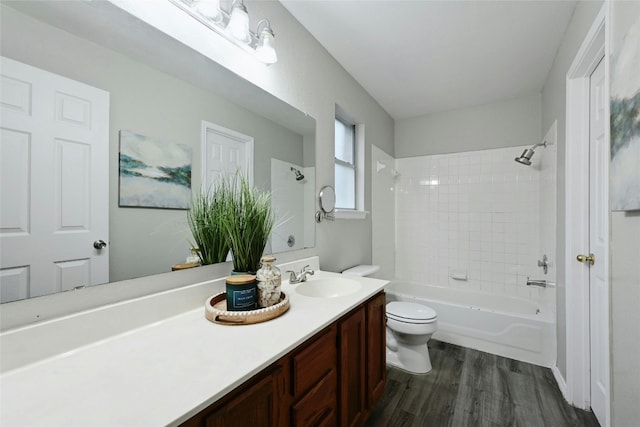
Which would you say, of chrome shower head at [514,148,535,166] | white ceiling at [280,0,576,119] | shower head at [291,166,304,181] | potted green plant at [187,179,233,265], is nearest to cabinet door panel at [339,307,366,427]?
potted green plant at [187,179,233,265]

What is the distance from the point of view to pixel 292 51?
5.54 feet

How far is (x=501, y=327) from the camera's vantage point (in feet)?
7.47

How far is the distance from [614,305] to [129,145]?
75.8 inches

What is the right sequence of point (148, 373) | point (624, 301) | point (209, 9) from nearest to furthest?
point (148, 373) → point (624, 301) → point (209, 9)

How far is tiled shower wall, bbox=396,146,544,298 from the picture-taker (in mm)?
2752

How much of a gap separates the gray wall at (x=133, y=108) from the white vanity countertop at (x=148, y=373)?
10.1 inches

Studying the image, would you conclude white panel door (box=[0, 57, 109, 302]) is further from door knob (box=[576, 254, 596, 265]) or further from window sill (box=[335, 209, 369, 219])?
door knob (box=[576, 254, 596, 265])

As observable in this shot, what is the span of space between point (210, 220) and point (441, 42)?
2020 mm

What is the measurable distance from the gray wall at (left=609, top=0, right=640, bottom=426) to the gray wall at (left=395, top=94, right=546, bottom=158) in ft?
6.45

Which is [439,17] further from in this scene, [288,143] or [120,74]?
[120,74]

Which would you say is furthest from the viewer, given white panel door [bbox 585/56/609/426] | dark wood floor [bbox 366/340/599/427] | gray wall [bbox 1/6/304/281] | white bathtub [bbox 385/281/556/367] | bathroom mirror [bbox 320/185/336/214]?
white bathtub [bbox 385/281/556/367]

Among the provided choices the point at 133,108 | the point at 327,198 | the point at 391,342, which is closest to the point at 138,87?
the point at 133,108

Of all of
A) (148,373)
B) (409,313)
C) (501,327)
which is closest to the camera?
(148,373)

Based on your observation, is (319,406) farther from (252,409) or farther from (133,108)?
(133,108)
